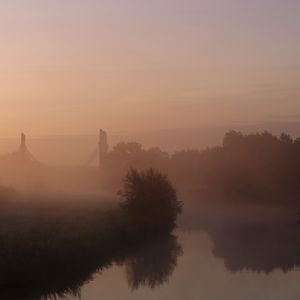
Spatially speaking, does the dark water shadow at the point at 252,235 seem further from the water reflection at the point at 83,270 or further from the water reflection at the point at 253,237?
the water reflection at the point at 83,270

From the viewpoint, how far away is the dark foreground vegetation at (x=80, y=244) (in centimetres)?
2393

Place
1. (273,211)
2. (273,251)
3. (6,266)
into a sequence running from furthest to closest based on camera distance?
1. (273,211)
2. (273,251)
3. (6,266)

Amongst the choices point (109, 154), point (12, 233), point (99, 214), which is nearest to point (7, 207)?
point (99, 214)

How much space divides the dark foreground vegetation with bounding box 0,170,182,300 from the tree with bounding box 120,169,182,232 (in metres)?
0.07

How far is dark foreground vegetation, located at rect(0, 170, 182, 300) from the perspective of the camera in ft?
78.5

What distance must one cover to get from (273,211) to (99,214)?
83.1ft

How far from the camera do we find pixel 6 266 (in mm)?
22938

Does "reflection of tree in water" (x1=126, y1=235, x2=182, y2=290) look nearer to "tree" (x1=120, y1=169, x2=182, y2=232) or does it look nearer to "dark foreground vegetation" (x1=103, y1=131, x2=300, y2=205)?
"tree" (x1=120, y1=169, x2=182, y2=232)

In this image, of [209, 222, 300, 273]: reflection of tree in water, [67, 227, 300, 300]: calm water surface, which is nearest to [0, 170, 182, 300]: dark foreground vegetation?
[67, 227, 300, 300]: calm water surface

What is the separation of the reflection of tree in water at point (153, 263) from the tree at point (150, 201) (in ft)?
7.54

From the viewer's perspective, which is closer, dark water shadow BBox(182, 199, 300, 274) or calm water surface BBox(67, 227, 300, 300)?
calm water surface BBox(67, 227, 300, 300)

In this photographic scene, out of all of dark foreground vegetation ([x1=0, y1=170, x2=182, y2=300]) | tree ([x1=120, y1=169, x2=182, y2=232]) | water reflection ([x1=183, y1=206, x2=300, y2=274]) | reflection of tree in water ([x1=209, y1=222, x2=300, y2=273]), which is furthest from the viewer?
tree ([x1=120, y1=169, x2=182, y2=232])

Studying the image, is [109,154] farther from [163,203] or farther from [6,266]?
[6,266]

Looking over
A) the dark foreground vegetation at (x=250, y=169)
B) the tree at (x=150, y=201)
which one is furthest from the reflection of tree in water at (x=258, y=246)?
Answer: the dark foreground vegetation at (x=250, y=169)
